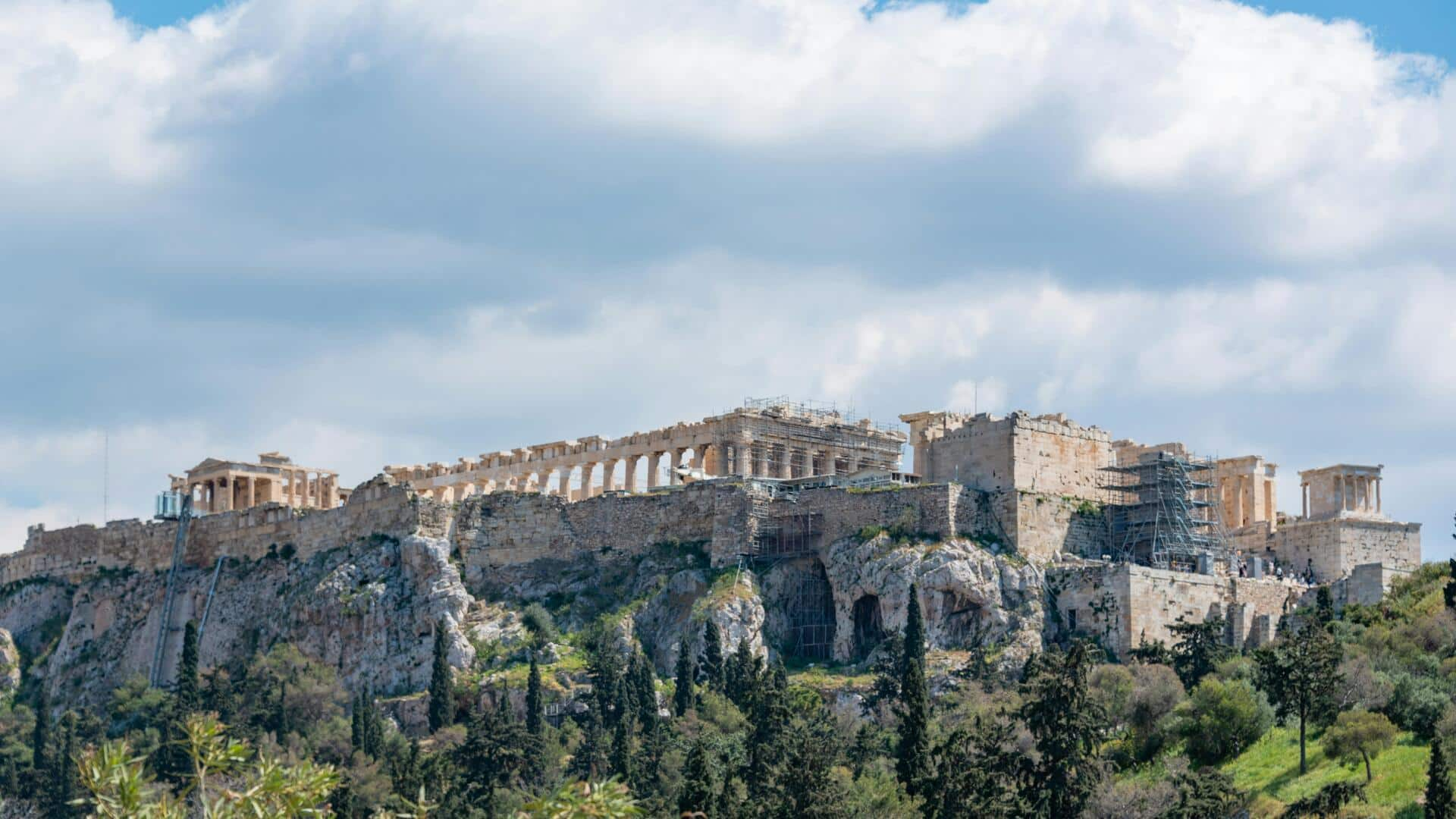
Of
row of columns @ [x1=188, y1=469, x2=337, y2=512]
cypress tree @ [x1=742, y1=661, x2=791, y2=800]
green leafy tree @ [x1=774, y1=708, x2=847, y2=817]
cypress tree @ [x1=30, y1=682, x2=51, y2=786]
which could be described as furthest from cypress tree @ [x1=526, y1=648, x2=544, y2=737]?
row of columns @ [x1=188, y1=469, x2=337, y2=512]

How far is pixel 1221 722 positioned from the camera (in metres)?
67.1

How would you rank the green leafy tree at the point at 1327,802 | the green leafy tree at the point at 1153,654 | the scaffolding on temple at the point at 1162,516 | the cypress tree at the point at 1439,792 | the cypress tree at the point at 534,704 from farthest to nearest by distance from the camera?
the scaffolding on temple at the point at 1162,516
the cypress tree at the point at 534,704
the green leafy tree at the point at 1153,654
the green leafy tree at the point at 1327,802
the cypress tree at the point at 1439,792

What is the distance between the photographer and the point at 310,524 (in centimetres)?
9731

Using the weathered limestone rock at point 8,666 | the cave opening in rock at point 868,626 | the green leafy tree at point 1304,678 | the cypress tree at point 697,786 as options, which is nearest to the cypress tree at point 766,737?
the cypress tree at point 697,786

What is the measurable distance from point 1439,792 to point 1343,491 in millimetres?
32923

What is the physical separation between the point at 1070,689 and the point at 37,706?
50230 mm

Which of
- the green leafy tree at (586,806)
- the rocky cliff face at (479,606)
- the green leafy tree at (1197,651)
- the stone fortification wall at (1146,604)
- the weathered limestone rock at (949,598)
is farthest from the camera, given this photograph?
the rocky cliff face at (479,606)

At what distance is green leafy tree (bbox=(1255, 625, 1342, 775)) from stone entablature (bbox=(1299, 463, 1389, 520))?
19.7 meters

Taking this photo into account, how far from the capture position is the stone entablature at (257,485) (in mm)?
108188

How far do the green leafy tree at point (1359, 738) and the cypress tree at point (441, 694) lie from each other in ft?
94.6

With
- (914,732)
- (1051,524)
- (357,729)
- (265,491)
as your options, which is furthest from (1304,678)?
(265,491)

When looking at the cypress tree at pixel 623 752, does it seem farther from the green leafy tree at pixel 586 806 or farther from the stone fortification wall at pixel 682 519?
the green leafy tree at pixel 586 806

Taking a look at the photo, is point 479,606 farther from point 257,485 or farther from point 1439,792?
point 1439,792

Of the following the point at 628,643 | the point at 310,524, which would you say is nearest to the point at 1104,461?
the point at 628,643
